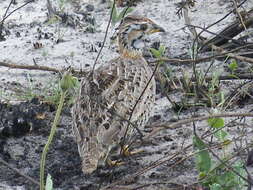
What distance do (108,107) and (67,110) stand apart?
1.14 meters

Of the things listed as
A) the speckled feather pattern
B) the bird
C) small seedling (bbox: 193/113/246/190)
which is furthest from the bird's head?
small seedling (bbox: 193/113/246/190)

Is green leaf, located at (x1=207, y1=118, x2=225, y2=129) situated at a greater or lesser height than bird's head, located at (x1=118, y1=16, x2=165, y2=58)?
lesser

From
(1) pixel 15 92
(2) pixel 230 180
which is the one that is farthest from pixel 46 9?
(2) pixel 230 180

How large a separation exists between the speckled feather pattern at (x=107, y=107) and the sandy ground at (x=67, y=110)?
222 mm

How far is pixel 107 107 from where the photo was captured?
505 centimetres

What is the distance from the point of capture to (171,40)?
7949 millimetres

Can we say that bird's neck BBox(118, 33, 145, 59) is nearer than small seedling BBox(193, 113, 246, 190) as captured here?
No

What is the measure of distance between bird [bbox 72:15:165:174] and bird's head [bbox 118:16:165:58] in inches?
7.2

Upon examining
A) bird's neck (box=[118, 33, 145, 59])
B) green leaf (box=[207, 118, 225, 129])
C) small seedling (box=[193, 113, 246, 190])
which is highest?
bird's neck (box=[118, 33, 145, 59])

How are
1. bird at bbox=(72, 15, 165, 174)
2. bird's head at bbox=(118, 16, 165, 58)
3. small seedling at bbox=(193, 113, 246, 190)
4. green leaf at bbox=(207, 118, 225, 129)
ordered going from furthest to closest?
bird's head at bbox=(118, 16, 165, 58) < bird at bbox=(72, 15, 165, 174) < green leaf at bbox=(207, 118, 225, 129) < small seedling at bbox=(193, 113, 246, 190)

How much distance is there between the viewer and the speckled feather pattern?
4852 mm

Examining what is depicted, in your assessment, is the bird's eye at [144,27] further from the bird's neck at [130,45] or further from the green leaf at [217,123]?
the green leaf at [217,123]

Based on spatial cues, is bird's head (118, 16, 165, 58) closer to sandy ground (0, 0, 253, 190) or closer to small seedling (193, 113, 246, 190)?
sandy ground (0, 0, 253, 190)

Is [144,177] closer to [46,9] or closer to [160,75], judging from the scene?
[160,75]
